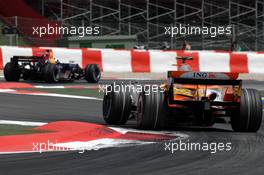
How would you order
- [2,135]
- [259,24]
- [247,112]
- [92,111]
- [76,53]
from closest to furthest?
[2,135]
[247,112]
[92,111]
[76,53]
[259,24]

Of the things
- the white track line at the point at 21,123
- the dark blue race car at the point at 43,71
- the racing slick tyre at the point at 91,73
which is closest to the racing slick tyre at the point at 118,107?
the white track line at the point at 21,123

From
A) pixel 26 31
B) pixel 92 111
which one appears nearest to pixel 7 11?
pixel 26 31

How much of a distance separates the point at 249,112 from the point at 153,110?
1.38 m

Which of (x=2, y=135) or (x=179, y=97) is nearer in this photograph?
(x=2, y=135)

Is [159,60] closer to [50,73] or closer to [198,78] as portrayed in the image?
[50,73]

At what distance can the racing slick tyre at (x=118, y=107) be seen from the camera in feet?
41.3

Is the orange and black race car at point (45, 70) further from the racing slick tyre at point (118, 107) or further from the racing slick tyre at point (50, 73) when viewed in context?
the racing slick tyre at point (118, 107)

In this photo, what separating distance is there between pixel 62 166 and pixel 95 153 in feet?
3.56

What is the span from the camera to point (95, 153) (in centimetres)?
943

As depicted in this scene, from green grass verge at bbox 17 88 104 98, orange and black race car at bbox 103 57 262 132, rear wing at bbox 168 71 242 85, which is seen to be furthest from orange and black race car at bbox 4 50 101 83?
rear wing at bbox 168 71 242 85

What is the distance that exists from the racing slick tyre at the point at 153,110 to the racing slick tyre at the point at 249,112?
43.4 inches

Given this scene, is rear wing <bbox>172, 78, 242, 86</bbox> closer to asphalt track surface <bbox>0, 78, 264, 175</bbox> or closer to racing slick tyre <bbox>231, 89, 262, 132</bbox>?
racing slick tyre <bbox>231, 89, 262, 132</bbox>

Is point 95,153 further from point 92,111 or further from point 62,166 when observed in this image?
point 92,111

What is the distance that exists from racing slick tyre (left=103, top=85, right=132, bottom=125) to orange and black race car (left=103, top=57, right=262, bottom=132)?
0.49 meters
